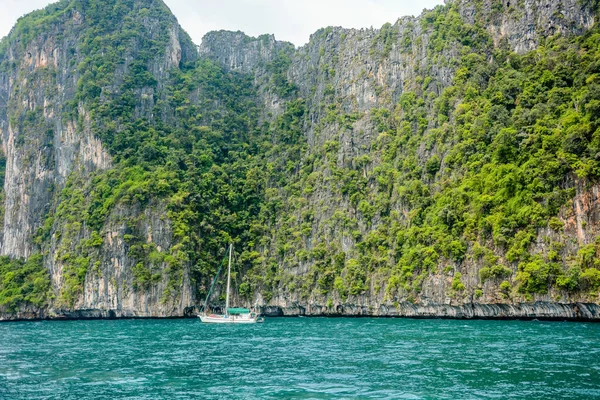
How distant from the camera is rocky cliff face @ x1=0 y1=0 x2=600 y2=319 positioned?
2881 inches

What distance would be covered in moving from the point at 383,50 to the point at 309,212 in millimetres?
34706

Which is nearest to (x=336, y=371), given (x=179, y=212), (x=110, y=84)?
(x=179, y=212)

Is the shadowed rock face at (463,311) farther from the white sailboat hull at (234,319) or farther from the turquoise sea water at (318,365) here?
the white sailboat hull at (234,319)

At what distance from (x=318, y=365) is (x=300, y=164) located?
78.9 m

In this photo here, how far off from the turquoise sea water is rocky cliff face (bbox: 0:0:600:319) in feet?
70.1

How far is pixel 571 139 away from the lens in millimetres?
62156

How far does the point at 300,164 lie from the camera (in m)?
110

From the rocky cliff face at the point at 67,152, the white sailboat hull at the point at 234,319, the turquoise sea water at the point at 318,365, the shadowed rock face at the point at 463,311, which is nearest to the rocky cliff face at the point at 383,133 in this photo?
the shadowed rock face at the point at 463,311

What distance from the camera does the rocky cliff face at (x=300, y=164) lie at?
73188 millimetres

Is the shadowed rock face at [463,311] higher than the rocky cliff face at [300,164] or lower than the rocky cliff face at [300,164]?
lower

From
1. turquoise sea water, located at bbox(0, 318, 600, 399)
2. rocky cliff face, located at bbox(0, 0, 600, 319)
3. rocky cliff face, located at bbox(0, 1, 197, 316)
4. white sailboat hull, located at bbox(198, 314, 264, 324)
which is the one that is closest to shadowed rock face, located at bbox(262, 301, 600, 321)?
rocky cliff face, located at bbox(0, 0, 600, 319)

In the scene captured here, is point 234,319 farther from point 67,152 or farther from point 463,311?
point 67,152

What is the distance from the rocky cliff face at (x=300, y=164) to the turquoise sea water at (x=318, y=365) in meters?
21.4

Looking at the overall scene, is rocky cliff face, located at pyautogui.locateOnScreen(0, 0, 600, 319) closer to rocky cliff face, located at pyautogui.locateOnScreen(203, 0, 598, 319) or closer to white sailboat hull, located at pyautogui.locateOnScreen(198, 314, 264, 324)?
rocky cliff face, located at pyautogui.locateOnScreen(203, 0, 598, 319)
